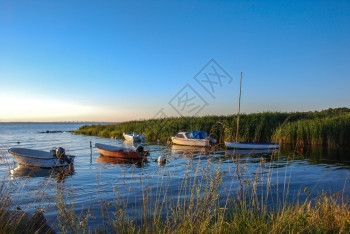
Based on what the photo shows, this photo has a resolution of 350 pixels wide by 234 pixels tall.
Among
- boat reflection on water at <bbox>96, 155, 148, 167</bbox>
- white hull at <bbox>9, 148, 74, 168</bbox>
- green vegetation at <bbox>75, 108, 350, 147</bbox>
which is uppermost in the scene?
green vegetation at <bbox>75, 108, 350, 147</bbox>

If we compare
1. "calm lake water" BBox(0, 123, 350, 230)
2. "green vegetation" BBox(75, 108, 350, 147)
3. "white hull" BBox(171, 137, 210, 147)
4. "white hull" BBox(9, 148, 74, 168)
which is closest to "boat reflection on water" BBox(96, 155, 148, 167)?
"calm lake water" BBox(0, 123, 350, 230)

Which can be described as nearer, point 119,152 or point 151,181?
point 151,181

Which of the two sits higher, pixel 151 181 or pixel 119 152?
pixel 119 152

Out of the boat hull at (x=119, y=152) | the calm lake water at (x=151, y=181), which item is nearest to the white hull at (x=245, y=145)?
the calm lake water at (x=151, y=181)

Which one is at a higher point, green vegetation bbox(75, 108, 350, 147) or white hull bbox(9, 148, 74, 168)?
green vegetation bbox(75, 108, 350, 147)

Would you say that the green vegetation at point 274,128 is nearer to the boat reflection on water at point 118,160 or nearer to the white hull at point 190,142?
the white hull at point 190,142

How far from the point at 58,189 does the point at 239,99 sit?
3275 centimetres

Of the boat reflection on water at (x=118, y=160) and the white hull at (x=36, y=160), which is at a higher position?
the white hull at (x=36, y=160)

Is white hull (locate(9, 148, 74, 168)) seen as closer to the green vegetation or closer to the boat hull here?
the boat hull

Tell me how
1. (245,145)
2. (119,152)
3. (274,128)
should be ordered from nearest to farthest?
1. (119,152)
2. (245,145)
3. (274,128)

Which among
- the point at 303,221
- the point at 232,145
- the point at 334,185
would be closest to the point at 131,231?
the point at 303,221

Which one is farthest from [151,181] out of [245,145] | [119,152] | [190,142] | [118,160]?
[190,142]

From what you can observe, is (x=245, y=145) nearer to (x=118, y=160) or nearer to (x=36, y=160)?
(x=118, y=160)

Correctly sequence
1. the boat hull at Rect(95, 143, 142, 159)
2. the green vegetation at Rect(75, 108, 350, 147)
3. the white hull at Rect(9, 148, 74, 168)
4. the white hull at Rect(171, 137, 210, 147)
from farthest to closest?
1. the white hull at Rect(171, 137, 210, 147)
2. the green vegetation at Rect(75, 108, 350, 147)
3. the boat hull at Rect(95, 143, 142, 159)
4. the white hull at Rect(9, 148, 74, 168)
